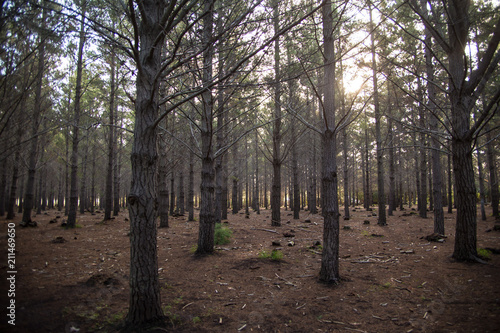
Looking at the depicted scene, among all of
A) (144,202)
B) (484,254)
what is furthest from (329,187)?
(484,254)

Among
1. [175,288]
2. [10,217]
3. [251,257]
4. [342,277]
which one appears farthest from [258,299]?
[10,217]

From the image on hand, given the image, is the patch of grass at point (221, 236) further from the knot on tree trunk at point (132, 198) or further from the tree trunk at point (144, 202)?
Result: the knot on tree trunk at point (132, 198)

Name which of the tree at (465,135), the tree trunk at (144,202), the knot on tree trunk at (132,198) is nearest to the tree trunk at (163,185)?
the tree trunk at (144,202)

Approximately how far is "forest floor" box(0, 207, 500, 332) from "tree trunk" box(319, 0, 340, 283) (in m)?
0.32

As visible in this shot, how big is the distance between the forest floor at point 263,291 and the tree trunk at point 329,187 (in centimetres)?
32

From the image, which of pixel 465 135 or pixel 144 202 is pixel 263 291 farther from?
pixel 465 135

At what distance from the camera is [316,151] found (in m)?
19.2

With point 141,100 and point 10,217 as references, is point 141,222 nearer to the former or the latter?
point 141,100

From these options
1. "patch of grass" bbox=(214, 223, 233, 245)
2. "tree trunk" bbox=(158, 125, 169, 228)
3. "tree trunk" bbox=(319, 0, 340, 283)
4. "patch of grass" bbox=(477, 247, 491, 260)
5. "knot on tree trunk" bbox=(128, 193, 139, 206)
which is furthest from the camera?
"tree trunk" bbox=(158, 125, 169, 228)

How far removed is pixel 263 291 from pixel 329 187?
206 cm

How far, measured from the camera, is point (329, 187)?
4.39 m

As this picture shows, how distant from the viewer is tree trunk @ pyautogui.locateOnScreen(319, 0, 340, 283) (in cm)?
425

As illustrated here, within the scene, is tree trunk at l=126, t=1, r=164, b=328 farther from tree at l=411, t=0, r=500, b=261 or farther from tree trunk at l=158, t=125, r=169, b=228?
tree trunk at l=158, t=125, r=169, b=228

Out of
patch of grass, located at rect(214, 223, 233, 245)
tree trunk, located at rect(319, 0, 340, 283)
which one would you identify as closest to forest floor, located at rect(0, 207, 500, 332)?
tree trunk, located at rect(319, 0, 340, 283)
